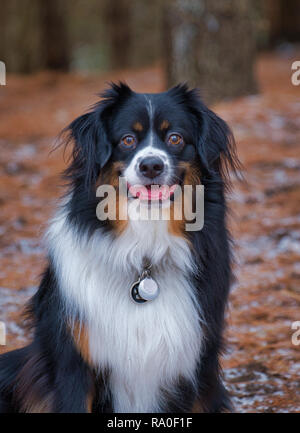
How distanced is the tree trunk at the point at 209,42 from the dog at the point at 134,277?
212 inches

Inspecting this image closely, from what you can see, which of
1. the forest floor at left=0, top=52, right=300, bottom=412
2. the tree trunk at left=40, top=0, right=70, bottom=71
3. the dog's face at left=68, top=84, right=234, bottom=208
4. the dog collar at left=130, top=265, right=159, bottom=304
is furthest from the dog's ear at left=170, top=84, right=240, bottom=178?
the tree trunk at left=40, top=0, right=70, bottom=71

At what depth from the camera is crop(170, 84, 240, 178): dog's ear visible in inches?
141

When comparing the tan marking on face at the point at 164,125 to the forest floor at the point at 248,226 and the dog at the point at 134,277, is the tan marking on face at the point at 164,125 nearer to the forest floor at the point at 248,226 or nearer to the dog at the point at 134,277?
the dog at the point at 134,277

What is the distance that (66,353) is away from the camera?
340cm

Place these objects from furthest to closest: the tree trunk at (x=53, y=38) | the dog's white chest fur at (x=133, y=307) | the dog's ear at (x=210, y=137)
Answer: the tree trunk at (x=53, y=38), the dog's ear at (x=210, y=137), the dog's white chest fur at (x=133, y=307)

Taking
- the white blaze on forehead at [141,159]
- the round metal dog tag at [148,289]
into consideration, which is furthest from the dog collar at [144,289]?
the white blaze on forehead at [141,159]

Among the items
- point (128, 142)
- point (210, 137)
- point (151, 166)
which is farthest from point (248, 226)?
point (151, 166)

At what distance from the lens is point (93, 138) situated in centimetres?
352

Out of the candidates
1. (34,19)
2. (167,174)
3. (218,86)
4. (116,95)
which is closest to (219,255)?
(167,174)

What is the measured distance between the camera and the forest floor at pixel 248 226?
456cm

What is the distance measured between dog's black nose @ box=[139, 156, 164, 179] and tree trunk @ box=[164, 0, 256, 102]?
5641 mm

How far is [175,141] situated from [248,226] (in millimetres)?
3382

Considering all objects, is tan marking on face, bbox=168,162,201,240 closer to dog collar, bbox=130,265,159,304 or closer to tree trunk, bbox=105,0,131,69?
dog collar, bbox=130,265,159,304

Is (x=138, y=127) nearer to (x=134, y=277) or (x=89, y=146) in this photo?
(x=89, y=146)
